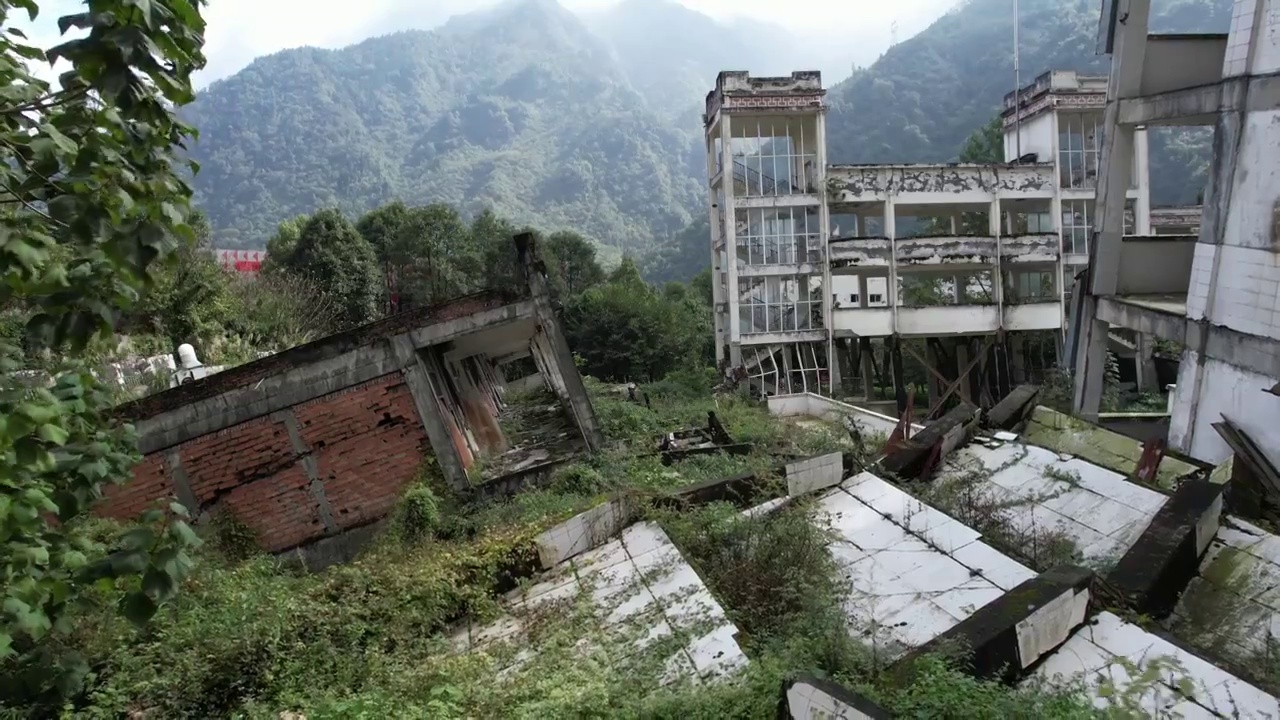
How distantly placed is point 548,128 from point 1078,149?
124m

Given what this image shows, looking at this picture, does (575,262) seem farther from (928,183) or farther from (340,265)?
(928,183)

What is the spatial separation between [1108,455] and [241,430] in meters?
10.6

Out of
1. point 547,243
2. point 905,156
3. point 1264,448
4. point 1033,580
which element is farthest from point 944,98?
point 1033,580

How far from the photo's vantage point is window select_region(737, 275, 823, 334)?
2475 cm

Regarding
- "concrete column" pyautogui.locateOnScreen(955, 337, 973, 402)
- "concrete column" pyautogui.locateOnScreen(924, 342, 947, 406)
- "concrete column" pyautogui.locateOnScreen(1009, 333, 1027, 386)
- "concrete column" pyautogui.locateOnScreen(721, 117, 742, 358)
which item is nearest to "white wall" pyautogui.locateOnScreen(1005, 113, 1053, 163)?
"concrete column" pyautogui.locateOnScreen(1009, 333, 1027, 386)

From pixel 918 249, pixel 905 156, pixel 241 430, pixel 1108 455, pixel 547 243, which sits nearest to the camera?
pixel 1108 455

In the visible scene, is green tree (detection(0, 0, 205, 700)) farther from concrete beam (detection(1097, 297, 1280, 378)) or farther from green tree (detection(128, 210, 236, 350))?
green tree (detection(128, 210, 236, 350))

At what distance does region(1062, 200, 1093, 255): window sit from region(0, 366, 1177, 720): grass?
916 inches

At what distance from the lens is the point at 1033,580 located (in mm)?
4746

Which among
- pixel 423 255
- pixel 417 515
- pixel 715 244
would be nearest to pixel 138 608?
pixel 417 515

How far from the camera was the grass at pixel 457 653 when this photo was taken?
413cm

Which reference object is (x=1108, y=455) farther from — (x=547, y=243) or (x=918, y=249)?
(x=547, y=243)

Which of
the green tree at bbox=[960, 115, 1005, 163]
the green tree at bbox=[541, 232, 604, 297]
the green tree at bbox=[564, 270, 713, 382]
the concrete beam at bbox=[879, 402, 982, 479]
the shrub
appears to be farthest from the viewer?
the green tree at bbox=[541, 232, 604, 297]

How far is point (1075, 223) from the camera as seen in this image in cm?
2600
